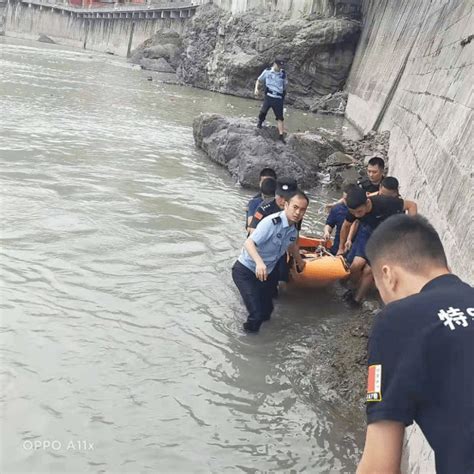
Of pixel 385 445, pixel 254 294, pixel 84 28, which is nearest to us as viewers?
pixel 385 445

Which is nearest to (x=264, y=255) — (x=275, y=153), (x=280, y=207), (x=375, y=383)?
(x=280, y=207)

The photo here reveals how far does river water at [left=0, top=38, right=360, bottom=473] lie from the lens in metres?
3.67

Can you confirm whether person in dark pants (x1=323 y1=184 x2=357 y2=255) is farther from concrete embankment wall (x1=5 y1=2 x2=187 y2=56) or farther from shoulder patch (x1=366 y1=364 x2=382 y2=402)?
concrete embankment wall (x1=5 y1=2 x2=187 y2=56)

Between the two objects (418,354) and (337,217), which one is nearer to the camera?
(418,354)

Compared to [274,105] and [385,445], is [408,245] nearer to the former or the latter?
[385,445]

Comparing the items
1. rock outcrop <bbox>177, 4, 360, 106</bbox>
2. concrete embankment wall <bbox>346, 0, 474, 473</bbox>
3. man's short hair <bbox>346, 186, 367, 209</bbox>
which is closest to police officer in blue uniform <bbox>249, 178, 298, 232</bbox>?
man's short hair <bbox>346, 186, 367, 209</bbox>

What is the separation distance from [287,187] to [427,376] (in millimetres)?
4087

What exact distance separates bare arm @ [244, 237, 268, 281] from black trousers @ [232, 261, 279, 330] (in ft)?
1.15

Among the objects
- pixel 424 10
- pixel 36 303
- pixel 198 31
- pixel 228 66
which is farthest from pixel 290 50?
pixel 36 303

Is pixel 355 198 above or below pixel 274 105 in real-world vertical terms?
above

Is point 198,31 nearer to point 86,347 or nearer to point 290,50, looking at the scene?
point 290,50

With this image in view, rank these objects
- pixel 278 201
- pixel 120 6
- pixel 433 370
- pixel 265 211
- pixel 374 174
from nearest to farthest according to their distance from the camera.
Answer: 1. pixel 433 370
2. pixel 278 201
3. pixel 265 211
4. pixel 374 174
5. pixel 120 6

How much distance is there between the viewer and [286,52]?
94.3 feet

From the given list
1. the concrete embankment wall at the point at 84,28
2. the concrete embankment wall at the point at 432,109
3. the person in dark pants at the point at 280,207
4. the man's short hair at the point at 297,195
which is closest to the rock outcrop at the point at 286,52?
the concrete embankment wall at the point at 432,109
